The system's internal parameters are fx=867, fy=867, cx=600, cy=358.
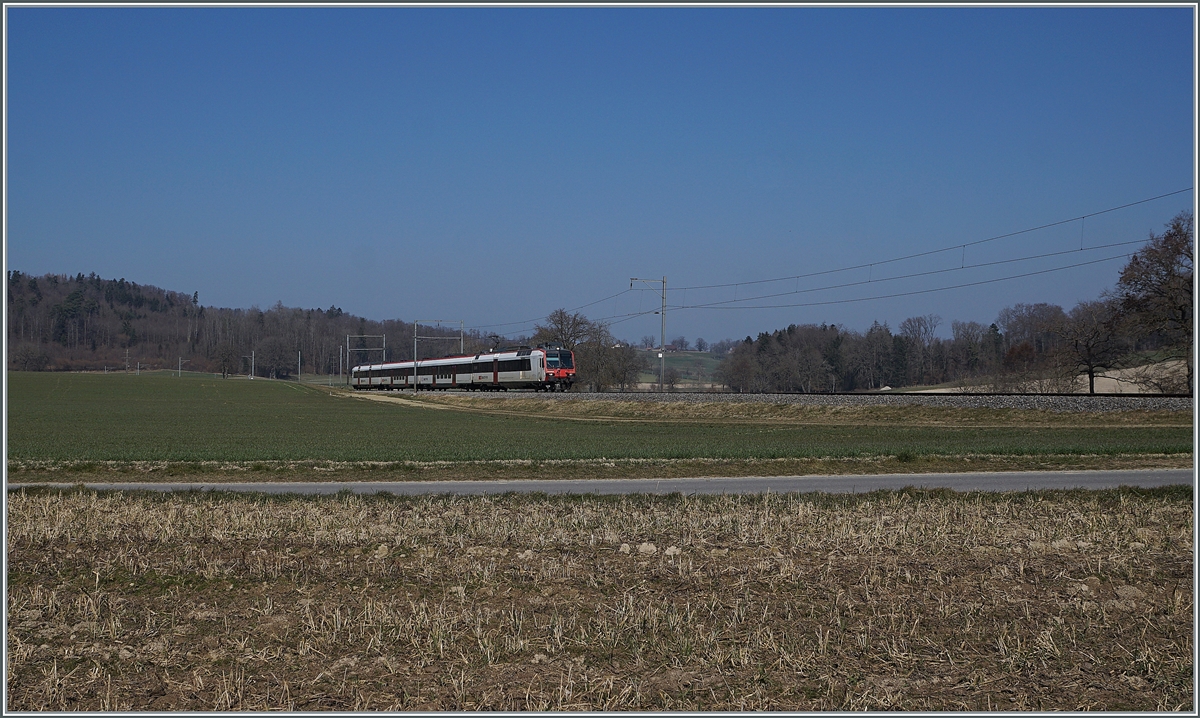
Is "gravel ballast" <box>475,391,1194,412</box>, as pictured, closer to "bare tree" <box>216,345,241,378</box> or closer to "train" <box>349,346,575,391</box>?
"train" <box>349,346,575,391</box>

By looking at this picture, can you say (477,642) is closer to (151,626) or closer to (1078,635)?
(151,626)

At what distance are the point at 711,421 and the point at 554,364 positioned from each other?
28.1 metres

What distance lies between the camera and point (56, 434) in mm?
36781

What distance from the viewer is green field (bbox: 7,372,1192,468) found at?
27469mm

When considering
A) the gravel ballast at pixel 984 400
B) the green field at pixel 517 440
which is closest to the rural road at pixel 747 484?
the green field at pixel 517 440

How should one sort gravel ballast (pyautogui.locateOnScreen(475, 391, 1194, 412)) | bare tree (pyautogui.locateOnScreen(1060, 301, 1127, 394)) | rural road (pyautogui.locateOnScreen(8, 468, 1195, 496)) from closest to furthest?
rural road (pyautogui.locateOnScreen(8, 468, 1195, 496)) → gravel ballast (pyautogui.locateOnScreen(475, 391, 1194, 412)) → bare tree (pyautogui.locateOnScreen(1060, 301, 1127, 394))

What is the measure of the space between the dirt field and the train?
61.0m

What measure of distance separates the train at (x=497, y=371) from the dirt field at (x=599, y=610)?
61.0 metres

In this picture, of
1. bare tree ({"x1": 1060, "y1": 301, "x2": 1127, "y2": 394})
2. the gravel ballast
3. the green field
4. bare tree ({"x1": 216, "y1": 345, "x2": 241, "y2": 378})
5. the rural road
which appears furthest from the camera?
bare tree ({"x1": 216, "y1": 345, "x2": 241, "y2": 378})

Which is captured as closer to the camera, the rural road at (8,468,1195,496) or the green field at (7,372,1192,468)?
the rural road at (8,468,1195,496)

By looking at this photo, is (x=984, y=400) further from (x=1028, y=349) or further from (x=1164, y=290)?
(x=1028, y=349)

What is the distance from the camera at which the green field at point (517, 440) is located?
27.5 metres

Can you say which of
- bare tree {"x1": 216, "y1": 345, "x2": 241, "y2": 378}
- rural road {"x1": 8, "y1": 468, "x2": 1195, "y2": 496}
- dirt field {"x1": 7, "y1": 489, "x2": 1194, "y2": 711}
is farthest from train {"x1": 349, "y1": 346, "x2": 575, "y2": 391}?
bare tree {"x1": 216, "y1": 345, "x2": 241, "y2": 378}

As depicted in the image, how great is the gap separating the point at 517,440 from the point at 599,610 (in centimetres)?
2557
